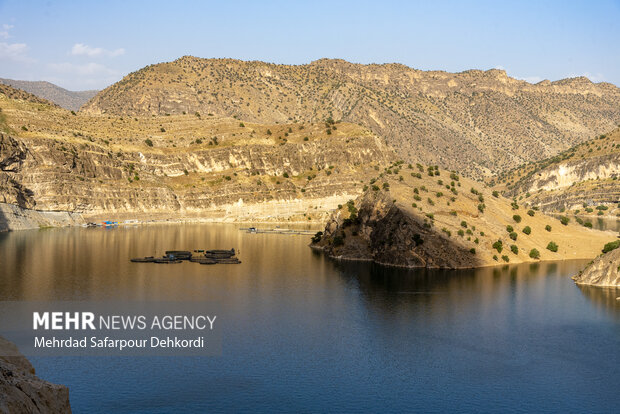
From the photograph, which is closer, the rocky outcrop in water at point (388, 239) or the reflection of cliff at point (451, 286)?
the reflection of cliff at point (451, 286)

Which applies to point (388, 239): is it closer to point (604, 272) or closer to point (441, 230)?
point (441, 230)

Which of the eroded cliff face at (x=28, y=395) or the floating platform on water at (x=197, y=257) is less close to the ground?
the floating platform on water at (x=197, y=257)

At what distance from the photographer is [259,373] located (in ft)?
178

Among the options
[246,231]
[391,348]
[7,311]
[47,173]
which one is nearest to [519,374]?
[391,348]

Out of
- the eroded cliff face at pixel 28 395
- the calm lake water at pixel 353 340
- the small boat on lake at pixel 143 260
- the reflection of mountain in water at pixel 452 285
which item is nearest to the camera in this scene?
the eroded cliff face at pixel 28 395

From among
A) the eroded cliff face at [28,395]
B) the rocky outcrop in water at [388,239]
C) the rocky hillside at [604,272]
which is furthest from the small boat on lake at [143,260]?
the eroded cliff face at [28,395]

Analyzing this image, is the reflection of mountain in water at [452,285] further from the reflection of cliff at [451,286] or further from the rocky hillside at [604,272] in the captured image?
the rocky hillside at [604,272]

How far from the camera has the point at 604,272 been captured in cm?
9212

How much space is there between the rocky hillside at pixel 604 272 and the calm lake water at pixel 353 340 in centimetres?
265

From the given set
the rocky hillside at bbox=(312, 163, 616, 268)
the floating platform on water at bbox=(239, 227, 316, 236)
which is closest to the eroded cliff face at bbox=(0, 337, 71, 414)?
the rocky hillside at bbox=(312, 163, 616, 268)

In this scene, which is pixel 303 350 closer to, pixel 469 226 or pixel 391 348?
pixel 391 348

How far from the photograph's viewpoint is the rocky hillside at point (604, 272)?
90375mm

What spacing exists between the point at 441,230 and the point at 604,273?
82.0 feet

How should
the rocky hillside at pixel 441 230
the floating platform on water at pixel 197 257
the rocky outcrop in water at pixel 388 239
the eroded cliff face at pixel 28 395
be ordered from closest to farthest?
the eroded cliff face at pixel 28 395 < the rocky outcrop in water at pixel 388 239 < the rocky hillside at pixel 441 230 < the floating platform on water at pixel 197 257
